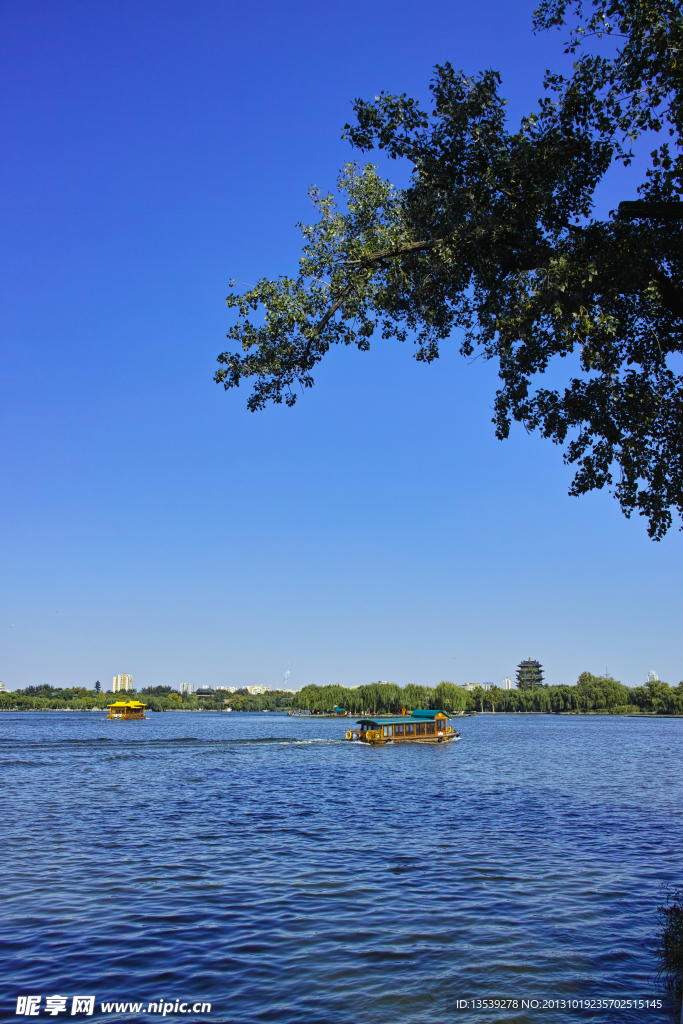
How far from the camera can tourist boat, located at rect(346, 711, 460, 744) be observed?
83.9 meters

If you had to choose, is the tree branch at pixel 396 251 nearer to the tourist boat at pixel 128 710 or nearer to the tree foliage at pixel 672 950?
the tree foliage at pixel 672 950

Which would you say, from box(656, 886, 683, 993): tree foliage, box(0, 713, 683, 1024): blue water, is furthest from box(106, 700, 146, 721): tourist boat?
box(656, 886, 683, 993): tree foliage

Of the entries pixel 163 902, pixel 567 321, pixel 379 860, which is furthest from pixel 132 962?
pixel 567 321

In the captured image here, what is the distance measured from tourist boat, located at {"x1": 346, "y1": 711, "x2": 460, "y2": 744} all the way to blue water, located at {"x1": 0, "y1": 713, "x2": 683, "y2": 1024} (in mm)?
48704

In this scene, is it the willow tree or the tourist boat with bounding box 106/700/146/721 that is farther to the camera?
the tourist boat with bounding box 106/700/146/721

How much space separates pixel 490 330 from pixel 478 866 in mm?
14749

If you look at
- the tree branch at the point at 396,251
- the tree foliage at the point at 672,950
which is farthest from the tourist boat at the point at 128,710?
the tree branch at the point at 396,251

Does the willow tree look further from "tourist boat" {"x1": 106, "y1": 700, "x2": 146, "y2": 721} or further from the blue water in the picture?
"tourist boat" {"x1": 106, "y1": 700, "x2": 146, "y2": 721}

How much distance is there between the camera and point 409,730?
292 ft

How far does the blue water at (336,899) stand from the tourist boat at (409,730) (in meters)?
48.7

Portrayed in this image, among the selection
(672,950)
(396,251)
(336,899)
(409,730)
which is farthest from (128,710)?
(396,251)

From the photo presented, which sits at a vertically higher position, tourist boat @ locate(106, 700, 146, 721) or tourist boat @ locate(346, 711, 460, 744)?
tourist boat @ locate(346, 711, 460, 744)

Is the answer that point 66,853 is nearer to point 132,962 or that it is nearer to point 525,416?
point 132,962

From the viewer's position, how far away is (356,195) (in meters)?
13.2
